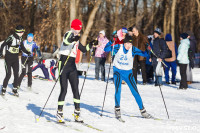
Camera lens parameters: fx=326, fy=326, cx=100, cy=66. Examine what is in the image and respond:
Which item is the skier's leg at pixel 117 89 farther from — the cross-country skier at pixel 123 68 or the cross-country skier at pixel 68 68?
the cross-country skier at pixel 68 68

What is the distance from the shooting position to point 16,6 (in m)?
33.4

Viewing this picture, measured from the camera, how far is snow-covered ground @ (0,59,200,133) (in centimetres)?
587

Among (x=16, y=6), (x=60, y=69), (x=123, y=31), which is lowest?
(x=60, y=69)

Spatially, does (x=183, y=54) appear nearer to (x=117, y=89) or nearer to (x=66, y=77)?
A: (x=117, y=89)

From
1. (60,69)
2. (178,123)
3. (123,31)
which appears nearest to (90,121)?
(60,69)

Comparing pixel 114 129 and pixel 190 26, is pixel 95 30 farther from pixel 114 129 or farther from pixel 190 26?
pixel 114 129

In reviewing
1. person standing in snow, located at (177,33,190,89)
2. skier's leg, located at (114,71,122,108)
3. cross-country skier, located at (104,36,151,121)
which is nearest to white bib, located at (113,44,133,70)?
cross-country skier, located at (104,36,151,121)

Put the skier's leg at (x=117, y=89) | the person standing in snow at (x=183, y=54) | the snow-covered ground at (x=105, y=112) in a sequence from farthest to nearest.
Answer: the person standing in snow at (x=183, y=54) < the skier's leg at (x=117, y=89) < the snow-covered ground at (x=105, y=112)

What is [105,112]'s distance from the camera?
7473mm

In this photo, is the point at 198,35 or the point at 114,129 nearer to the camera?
the point at 114,129

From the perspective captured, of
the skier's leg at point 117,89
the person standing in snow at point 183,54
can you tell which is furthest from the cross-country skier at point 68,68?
the person standing in snow at point 183,54

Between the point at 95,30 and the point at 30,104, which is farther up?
the point at 95,30

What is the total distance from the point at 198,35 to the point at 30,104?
29.0 m

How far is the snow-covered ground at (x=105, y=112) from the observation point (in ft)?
19.2
